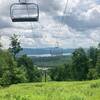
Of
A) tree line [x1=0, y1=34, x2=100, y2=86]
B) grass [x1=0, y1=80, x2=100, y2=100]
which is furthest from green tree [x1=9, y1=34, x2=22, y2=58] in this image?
grass [x1=0, y1=80, x2=100, y2=100]

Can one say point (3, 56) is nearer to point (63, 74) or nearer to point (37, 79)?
point (37, 79)

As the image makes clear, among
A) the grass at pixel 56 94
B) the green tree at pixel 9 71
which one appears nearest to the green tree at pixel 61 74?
the green tree at pixel 9 71

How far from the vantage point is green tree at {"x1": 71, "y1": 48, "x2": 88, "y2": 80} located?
403 ft

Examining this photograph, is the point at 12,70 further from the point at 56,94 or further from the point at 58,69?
the point at 56,94

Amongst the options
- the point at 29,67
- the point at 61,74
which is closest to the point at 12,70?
the point at 29,67

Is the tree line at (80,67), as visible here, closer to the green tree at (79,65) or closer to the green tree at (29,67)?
the green tree at (79,65)

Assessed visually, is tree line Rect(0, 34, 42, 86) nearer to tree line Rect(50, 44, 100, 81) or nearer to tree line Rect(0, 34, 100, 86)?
tree line Rect(0, 34, 100, 86)

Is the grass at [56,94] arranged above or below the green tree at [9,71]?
above

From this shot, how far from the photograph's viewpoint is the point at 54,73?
135750mm

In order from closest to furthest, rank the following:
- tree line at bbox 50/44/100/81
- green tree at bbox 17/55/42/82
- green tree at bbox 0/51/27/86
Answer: green tree at bbox 0/51/27/86 < tree line at bbox 50/44/100/81 < green tree at bbox 17/55/42/82

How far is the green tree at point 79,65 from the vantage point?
12269cm

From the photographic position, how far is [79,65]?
404 feet

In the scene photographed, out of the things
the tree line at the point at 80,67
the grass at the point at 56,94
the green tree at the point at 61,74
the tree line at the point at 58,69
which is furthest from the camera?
the green tree at the point at 61,74

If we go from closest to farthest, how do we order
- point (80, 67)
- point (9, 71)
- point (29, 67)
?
1. point (9, 71)
2. point (80, 67)
3. point (29, 67)
